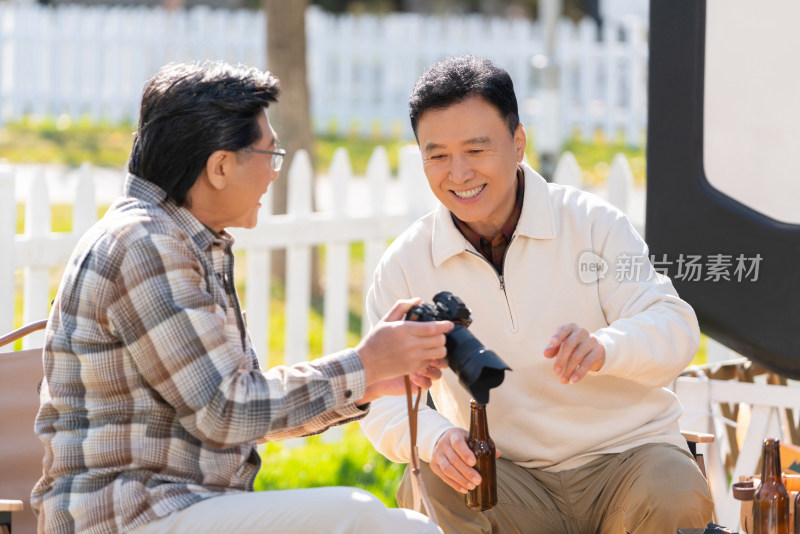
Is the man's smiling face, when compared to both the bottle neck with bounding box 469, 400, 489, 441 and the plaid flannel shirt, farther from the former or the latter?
the plaid flannel shirt

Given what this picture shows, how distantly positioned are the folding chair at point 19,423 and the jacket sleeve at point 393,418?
3.09 ft

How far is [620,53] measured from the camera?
12.3 meters

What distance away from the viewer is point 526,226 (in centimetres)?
318

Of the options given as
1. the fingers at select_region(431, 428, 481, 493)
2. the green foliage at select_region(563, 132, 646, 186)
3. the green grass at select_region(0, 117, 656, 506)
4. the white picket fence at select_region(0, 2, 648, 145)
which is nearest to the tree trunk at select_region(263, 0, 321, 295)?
the green grass at select_region(0, 117, 656, 506)

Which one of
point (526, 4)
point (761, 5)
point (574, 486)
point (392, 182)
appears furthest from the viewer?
point (526, 4)

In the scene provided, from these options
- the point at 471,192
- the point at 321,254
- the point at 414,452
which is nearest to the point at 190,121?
the point at 414,452

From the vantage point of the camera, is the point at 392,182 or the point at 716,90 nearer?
the point at 716,90

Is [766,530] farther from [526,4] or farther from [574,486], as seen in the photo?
[526,4]

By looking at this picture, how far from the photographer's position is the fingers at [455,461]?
2.80 m

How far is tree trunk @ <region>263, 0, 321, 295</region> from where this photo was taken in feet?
26.7

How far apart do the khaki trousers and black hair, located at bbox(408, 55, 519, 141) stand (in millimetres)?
1015

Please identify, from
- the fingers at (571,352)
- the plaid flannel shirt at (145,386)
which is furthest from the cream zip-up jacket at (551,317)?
the plaid flannel shirt at (145,386)

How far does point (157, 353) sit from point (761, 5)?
2.72m

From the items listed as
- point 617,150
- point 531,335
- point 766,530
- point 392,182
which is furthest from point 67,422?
point 617,150
